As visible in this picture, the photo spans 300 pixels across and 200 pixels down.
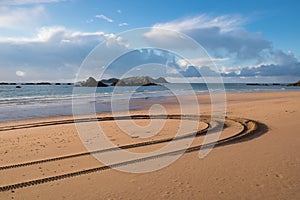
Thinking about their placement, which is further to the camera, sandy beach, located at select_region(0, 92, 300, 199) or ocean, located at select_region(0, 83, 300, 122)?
ocean, located at select_region(0, 83, 300, 122)

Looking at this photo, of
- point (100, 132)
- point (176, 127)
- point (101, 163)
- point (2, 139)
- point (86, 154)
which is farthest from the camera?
point (176, 127)

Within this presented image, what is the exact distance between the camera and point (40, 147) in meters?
8.71

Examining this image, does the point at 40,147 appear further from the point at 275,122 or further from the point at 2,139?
the point at 275,122

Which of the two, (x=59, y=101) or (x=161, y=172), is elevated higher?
(x=59, y=101)

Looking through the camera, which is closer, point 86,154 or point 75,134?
point 86,154

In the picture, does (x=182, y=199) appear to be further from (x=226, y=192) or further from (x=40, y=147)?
(x=40, y=147)

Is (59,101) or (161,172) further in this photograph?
(59,101)

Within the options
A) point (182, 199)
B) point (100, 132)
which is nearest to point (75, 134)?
point (100, 132)

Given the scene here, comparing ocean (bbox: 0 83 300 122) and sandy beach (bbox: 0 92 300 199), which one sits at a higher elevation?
ocean (bbox: 0 83 300 122)

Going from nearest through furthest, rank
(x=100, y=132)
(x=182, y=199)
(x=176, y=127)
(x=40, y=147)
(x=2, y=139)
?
(x=182, y=199), (x=40, y=147), (x=2, y=139), (x=100, y=132), (x=176, y=127)

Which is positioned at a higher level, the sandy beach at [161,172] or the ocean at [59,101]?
the ocean at [59,101]

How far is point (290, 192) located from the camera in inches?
192

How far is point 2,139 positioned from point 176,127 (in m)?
6.92

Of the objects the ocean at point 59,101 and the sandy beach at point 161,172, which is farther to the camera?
the ocean at point 59,101
